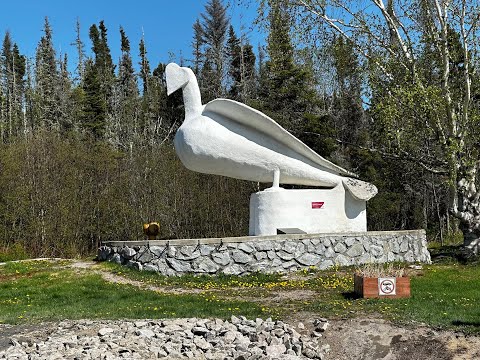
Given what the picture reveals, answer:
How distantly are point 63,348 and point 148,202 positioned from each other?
40.0 feet

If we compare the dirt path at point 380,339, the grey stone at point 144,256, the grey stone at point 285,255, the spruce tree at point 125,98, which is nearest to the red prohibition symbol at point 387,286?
the dirt path at point 380,339

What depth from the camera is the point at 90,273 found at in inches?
437

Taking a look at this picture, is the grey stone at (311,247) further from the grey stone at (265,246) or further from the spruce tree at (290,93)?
the spruce tree at (290,93)

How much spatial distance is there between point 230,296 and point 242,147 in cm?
377

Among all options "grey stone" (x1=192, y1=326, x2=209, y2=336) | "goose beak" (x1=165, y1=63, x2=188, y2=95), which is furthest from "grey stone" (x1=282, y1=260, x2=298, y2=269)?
"grey stone" (x1=192, y1=326, x2=209, y2=336)

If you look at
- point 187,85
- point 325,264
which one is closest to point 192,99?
point 187,85

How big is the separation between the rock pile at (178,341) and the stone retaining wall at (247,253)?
4041 millimetres

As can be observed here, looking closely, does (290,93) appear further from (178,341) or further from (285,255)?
(178,341)

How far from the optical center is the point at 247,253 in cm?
1089

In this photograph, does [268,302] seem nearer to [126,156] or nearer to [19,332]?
[19,332]

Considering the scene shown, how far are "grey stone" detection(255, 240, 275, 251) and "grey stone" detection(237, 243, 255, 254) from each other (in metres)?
0.11

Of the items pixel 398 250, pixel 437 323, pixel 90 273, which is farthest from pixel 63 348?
pixel 398 250

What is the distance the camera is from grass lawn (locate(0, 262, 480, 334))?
285 inches

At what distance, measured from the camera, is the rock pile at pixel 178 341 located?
225 inches
